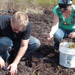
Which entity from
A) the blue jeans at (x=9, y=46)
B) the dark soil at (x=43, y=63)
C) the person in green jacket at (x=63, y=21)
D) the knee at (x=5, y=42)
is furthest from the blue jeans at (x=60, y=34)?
the knee at (x=5, y=42)

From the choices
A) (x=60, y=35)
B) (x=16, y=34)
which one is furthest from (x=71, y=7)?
(x=16, y=34)

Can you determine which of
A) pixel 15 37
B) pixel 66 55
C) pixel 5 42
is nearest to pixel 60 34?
pixel 66 55

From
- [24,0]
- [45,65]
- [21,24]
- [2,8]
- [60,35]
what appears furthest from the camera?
[24,0]

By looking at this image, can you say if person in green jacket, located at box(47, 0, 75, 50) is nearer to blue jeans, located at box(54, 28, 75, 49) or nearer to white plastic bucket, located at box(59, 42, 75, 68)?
blue jeans, located at box(54, 28, 75, 49)

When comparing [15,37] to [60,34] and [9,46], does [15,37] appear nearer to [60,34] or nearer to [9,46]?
[9,46]

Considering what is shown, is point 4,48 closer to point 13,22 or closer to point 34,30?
point 13,22

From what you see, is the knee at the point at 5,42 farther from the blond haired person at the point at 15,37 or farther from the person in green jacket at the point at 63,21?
the person in green jacket at the point at 63,21

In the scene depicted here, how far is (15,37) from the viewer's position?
292cm

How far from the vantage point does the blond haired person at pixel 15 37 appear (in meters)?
2.42

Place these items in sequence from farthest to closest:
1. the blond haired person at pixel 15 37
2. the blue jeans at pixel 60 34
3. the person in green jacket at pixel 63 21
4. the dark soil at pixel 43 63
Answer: the blue jeans at pixel 60 34
the person in green jacket at pixel 63 21
the dark soil at pixel 43 63
the blond haired person at pixel 15 37

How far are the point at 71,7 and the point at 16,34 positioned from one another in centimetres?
107

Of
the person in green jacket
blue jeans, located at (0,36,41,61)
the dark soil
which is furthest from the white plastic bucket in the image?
blue jeans, located at (0,36,41,61)

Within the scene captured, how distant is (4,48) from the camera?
290 cm

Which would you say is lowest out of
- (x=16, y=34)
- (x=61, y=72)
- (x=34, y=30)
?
(x=61, y=72)
